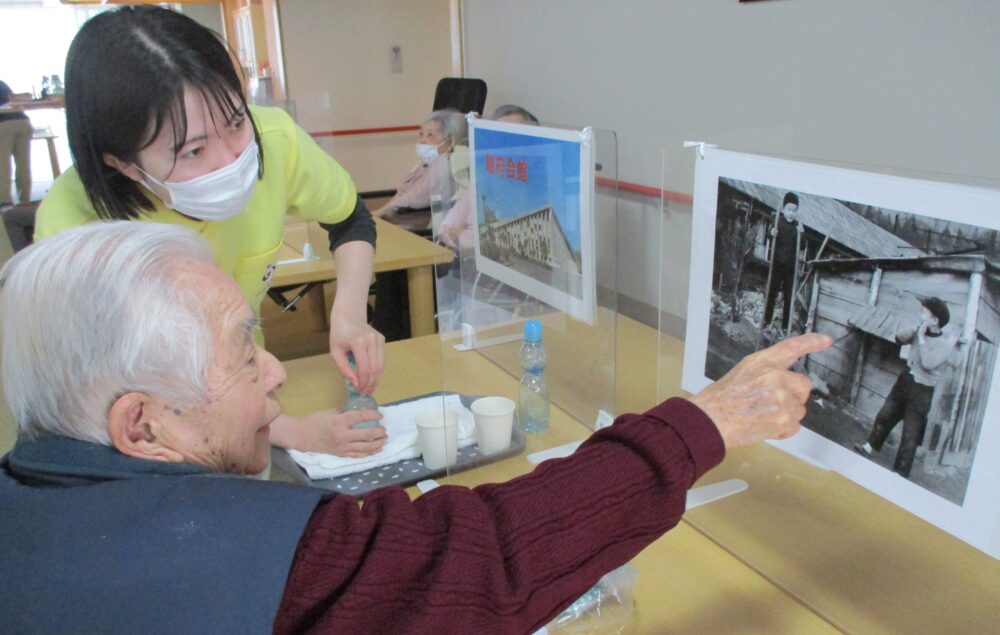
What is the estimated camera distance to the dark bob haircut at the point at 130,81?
3.53ft

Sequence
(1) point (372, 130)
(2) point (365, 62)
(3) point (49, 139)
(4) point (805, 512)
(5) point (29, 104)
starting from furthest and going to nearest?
(1) point (372, 130)
(2) point (365, 62)
(5) point (29, 104)
(3) point (49, 139)
(4) point (805, 512)

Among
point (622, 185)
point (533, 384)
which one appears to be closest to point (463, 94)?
point (622, 185)

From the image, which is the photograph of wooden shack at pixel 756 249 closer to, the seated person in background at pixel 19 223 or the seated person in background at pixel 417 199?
the seated person in background at pixel 417 199

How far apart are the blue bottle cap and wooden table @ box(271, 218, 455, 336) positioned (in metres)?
1.28

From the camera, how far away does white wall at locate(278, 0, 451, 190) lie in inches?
251

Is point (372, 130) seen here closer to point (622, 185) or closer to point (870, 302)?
point (622, 185)

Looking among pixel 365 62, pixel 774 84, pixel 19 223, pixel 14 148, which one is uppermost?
pixel 365 62

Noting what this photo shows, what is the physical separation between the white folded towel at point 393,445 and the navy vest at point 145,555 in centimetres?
69

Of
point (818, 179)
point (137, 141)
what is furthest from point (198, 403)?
point (818, 179)

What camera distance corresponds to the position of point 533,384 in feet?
5.11

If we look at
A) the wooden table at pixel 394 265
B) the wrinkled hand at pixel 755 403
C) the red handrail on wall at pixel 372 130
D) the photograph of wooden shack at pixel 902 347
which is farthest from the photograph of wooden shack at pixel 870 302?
the red handrail on wall at pixel 372 130

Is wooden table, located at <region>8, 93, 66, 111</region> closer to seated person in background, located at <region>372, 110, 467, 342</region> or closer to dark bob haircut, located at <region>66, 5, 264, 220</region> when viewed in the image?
seated person in background, located at <region>372, 110, 467, 342</region>

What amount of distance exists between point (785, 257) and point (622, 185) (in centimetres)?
189

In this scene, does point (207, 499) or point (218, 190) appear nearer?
point (207, 499)
